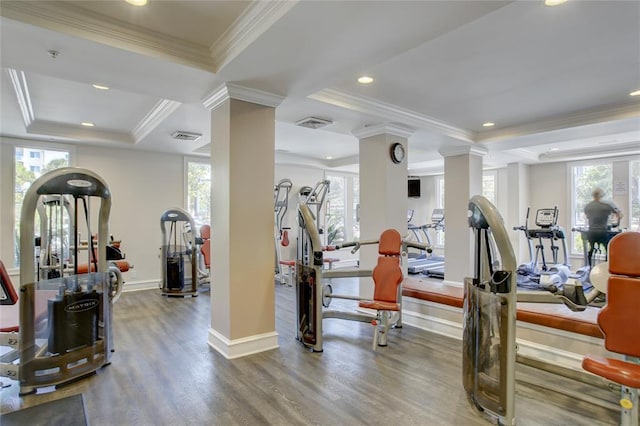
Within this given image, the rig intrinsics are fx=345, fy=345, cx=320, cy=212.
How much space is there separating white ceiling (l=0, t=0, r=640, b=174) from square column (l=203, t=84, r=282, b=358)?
0.27 m

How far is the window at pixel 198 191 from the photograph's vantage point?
712 centimetres

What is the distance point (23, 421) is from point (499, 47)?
4.36 metres

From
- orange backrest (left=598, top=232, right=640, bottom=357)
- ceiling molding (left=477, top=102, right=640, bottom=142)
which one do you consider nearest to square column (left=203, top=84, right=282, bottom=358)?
orange backrest (left=598, top=232, right=640, bottom=357)

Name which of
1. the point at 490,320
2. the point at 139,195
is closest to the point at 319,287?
the point at 490,320

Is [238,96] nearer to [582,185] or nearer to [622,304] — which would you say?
[622,304]

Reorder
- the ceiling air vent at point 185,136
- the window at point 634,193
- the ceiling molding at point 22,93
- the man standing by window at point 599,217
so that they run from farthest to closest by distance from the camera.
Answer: the window at point 634,193 → the man standing by window at point 599,217 → the ceiling air vent at point 185,136 → the ceiling molding at point 22,93

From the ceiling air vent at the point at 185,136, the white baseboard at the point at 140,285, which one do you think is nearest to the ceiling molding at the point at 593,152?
the ceiling air vent at the point at 185,136

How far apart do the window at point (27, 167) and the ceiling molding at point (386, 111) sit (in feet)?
16.0

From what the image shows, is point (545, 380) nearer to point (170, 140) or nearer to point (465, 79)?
point (465, 79)

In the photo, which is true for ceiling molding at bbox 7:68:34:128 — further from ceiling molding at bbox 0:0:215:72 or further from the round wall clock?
the round wall clock

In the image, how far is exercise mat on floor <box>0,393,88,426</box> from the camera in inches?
86.3

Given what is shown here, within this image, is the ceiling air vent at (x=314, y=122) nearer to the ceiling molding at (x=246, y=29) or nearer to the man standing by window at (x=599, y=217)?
the ceiling molding at (x=246, y=29)

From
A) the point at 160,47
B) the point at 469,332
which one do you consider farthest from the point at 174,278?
the point at 469,332

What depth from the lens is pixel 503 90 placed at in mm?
3836
